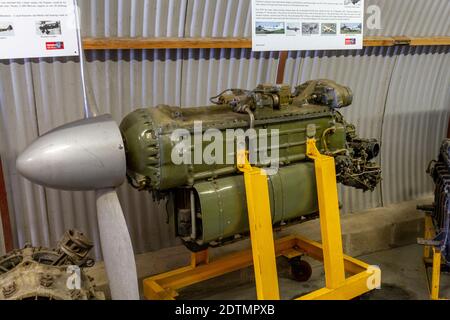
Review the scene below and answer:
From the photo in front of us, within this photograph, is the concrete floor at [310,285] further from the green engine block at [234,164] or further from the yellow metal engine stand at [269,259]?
the green engine block at [234,164]

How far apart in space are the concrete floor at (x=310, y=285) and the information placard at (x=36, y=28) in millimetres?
2852

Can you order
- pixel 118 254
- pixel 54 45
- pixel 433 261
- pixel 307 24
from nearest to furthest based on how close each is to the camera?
1. pixel 118 254
2. pixel 54 45
3. pixel 433 261
4. pixel 307 24

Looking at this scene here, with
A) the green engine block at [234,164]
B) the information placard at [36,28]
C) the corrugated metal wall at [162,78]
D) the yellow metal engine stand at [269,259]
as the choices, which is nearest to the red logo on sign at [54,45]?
the information placard at [36,28]

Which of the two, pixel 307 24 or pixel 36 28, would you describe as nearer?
pixel 36 28

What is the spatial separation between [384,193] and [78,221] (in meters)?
4.42

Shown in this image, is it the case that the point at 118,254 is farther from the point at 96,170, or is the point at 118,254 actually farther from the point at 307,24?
the point at 307,24

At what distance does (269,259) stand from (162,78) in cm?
218

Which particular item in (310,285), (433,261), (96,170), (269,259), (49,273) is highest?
(96,170)

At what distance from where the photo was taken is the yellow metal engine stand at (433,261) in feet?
14.7

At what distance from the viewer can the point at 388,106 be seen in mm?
6270

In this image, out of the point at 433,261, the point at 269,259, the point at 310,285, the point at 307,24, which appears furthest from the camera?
the point at 310,285

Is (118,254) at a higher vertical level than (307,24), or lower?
lower

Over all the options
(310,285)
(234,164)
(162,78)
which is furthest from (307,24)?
(310,285)

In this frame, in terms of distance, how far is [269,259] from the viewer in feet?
11.9
